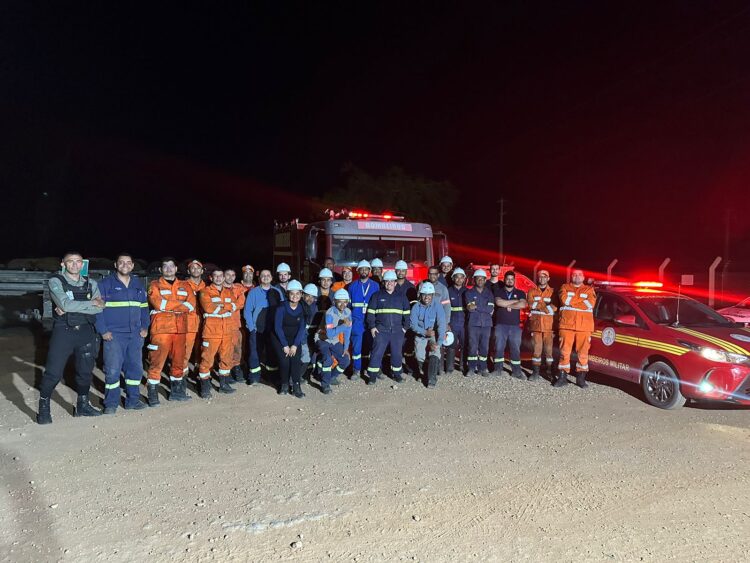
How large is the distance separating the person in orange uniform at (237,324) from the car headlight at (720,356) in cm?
586

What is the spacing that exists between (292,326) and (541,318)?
384cm

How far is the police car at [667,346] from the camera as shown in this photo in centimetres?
639

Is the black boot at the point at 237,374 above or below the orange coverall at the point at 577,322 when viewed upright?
below

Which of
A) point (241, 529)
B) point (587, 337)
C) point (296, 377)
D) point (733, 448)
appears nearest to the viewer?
point (241, 529)

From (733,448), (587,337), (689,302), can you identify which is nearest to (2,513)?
(733,448)

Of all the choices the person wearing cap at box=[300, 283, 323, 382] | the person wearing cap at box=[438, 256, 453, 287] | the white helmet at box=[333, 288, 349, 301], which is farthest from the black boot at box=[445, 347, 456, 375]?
the person wearing cap at box=[300, 283, 323, 382]

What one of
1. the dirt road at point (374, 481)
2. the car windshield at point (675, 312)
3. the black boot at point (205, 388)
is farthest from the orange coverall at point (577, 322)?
the black boot at point (205, 388)

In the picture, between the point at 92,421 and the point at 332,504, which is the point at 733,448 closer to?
the point at 332,504

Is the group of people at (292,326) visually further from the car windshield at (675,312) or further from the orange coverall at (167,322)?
the car windshield at (675,312)

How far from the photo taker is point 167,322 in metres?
6.62

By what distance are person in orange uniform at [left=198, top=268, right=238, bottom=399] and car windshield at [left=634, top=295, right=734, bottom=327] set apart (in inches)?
220

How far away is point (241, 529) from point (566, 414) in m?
4.31

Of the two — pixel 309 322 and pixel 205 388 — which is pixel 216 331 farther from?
pixel 309 322

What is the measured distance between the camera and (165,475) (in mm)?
4566
